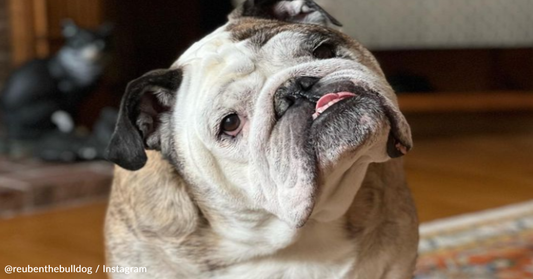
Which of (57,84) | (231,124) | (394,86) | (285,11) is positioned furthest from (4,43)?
(231,124)

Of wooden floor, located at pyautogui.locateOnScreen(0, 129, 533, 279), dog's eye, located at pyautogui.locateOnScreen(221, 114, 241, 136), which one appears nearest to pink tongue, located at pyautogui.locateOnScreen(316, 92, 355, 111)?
dog's eye, located at pyautogui.locateOnScreen(221, 114, 241, 136)

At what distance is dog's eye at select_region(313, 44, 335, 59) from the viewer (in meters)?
1.27

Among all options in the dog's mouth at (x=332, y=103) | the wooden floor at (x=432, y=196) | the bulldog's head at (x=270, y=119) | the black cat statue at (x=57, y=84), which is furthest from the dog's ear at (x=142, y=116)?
the black cat statue at (x=57, y=84)

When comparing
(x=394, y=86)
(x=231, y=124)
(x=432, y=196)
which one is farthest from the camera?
(x=394, y=86)

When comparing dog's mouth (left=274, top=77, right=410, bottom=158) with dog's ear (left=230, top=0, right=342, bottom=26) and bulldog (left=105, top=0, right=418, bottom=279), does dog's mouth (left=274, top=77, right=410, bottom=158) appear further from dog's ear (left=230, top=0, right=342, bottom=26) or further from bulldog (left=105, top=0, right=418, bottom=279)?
dog's ear (left=230, top=0, right=342, bottom=26)

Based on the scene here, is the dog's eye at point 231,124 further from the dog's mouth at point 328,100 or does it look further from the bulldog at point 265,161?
the dog's mouth at point 328,100

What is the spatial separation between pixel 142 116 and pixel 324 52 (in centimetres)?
33

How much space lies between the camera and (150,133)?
1.38m

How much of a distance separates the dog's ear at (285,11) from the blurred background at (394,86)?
89cm

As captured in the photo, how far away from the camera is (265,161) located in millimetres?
1175

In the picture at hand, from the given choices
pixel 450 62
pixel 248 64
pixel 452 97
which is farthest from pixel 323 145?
pixel 450 62

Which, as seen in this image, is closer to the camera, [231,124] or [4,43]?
[231,124]

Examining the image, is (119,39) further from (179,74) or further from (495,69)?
(179,74)

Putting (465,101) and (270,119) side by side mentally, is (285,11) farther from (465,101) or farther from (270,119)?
(465,101)
